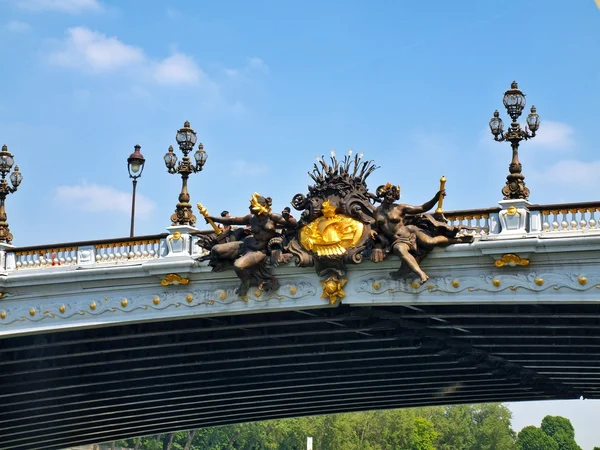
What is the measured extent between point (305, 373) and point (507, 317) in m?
16.9

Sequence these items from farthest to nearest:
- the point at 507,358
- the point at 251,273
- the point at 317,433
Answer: the point at 317,433, the point at 507,358, the point at 251,273

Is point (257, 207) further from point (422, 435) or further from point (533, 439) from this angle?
point (533, 439)

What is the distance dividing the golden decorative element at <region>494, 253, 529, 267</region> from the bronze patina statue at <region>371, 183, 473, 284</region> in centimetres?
124

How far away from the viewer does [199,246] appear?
2044 inches

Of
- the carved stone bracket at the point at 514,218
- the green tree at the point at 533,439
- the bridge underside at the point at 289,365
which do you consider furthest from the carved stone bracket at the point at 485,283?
the green tree at the point at 533,439

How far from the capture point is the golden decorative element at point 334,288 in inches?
1950

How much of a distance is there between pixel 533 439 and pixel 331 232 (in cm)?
14841

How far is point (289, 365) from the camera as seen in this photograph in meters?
62.8

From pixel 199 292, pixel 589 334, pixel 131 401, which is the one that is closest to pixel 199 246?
pixel 199 292

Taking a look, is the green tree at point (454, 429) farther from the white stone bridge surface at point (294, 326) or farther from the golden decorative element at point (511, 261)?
the golden decorative element at point (511, 261)

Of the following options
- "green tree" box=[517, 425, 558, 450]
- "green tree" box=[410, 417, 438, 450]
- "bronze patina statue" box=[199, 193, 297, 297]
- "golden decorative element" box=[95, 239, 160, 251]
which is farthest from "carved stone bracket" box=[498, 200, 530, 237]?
"green tree" box=[517, 425, 558, 450]

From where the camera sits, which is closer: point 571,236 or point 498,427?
point 571,236

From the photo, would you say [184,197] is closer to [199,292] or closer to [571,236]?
[199,292]

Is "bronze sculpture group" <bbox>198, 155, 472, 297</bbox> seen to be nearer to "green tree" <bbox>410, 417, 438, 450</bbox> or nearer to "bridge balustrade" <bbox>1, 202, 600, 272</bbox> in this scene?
"bridge balustrade" <bbox>1, 202, 600, 272</bbox>
